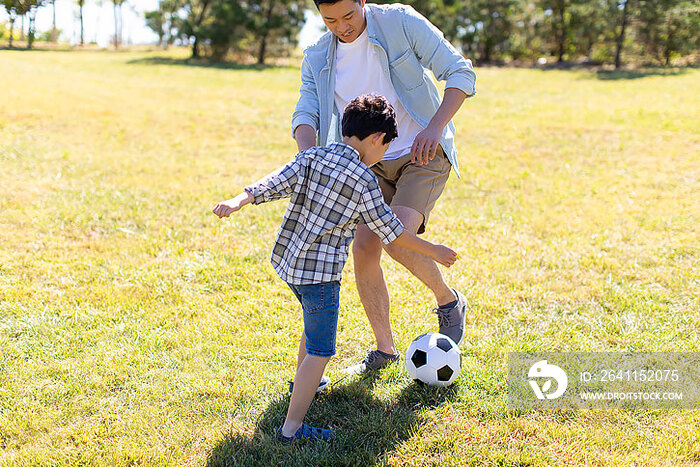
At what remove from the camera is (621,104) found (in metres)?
14.2

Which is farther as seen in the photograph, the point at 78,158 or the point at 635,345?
the point at 78,158

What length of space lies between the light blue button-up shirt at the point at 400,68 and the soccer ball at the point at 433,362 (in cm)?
101

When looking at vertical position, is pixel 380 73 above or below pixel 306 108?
above

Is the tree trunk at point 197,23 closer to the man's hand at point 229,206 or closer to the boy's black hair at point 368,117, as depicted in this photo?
the boy's black hair at point 368,117

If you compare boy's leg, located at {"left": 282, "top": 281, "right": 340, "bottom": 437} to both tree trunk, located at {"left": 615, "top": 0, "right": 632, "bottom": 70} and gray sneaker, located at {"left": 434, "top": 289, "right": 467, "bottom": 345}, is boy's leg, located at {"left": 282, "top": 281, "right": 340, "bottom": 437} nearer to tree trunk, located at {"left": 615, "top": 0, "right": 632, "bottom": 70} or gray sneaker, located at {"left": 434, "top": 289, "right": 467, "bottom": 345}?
gray sneaker, located at {"left": 434, "top": 289, "right": 467, "bottom": 345}

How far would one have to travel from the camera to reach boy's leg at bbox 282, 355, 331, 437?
279 centimetres

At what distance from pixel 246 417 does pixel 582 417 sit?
5.43 feet

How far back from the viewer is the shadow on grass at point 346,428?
2.76 meters

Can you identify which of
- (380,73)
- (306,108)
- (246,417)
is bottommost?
(246,417)

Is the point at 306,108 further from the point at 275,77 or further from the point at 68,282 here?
the point at 275,77

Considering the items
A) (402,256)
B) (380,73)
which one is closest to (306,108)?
(380,73)

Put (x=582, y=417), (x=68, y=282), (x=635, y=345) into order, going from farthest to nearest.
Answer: (x=68, y=282)
(x=635, y=345)
(x=582, y=417)

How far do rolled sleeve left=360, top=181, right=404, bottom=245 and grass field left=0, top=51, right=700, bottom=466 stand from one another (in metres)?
0.97
